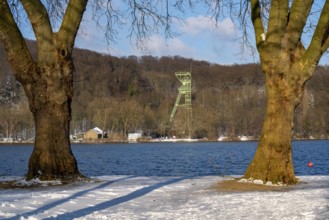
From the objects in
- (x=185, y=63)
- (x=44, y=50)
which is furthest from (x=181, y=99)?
(x=44, y=50)

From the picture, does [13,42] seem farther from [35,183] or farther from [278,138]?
[278,138]

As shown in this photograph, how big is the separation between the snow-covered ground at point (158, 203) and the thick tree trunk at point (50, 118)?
1.52 metres

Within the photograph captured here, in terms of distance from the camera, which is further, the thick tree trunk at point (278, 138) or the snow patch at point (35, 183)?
the thick tree trunk at point (278, 138)

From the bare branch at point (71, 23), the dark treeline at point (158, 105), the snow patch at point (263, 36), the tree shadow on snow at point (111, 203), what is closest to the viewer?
the tree shadow on snow at point (111, 203)

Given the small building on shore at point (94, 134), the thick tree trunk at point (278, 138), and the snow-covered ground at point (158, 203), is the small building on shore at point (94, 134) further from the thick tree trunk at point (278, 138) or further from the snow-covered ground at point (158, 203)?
the snow-covered ground at point (158, 203)

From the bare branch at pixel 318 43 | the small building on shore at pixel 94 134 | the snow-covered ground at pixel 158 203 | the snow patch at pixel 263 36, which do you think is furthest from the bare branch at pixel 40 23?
the small building on shore at pixel 94 134

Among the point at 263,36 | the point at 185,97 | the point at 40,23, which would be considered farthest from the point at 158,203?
the point at 185,97

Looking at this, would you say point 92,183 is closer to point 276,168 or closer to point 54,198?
point 54,198

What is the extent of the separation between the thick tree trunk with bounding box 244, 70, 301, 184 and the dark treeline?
3293 inches

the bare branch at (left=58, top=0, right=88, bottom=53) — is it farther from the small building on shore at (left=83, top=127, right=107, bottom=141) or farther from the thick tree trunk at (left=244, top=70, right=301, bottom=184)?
the small building on shore at (left=83, top=127, right=107, bottom=141)

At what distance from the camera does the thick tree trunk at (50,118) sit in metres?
12.4

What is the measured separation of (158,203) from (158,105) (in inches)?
5559

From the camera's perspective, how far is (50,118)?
1249 cm

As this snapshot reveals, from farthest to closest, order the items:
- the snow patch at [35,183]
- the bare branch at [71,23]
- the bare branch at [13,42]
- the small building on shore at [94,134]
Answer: the small building on shore at [94,134]
the bare branch at [71,23]
the bare branch at [13,42]
the snow patch at [35,183]
